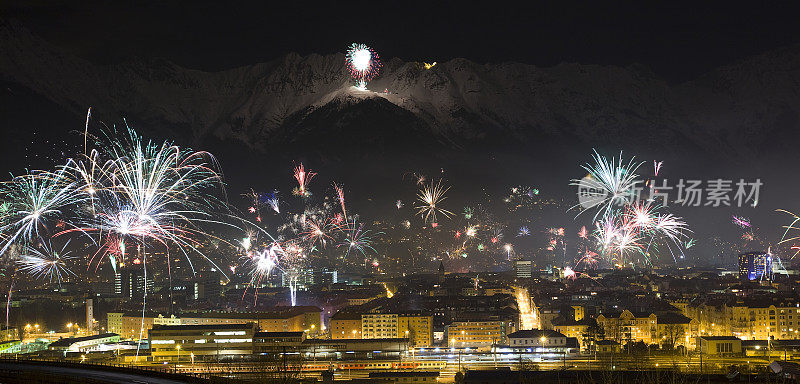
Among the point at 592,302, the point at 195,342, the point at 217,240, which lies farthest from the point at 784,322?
the point at 217,240

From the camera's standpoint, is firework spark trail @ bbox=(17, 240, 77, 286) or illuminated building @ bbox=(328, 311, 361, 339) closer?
illuminated building @ bbox=(328, 311, 361, 339)

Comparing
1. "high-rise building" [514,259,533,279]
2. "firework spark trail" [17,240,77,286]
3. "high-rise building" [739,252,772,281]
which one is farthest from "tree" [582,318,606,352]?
"high-rise building" [514,259,533,279]

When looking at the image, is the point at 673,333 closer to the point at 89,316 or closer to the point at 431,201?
the point at 89,316

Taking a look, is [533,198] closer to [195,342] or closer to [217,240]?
[217,240]

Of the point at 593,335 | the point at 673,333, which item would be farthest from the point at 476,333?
the point at 673,333

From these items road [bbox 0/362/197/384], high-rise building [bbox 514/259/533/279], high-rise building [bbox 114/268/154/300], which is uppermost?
high-rise building [bbox 514/259/533/279]

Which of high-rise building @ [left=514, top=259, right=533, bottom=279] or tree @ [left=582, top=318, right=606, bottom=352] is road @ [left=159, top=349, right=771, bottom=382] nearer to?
tree @ [left=582, top=318, right=606, bottom=352]
